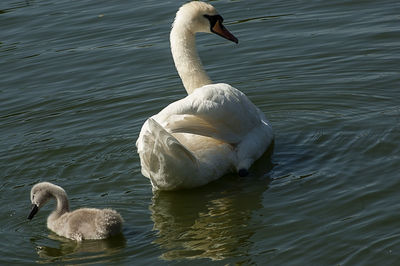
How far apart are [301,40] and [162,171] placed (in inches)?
202

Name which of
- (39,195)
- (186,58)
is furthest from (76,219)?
(186,58)

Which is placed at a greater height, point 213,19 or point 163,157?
point 213,19

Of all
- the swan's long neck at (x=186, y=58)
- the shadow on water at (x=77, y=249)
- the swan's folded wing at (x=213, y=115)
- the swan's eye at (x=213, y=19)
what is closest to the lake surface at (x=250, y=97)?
the shadow on water at (x=77, y=249)

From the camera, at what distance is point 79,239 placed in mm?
7094

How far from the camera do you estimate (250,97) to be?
33.9 feet

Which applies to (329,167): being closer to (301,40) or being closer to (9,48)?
(301,40)

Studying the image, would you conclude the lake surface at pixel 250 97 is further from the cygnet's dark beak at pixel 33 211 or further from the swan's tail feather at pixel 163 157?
the swan's tail feather at pixel 163 157

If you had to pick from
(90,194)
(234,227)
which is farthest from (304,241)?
(90,194)

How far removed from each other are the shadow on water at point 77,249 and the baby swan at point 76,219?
51 mm

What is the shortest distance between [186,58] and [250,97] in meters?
1.76

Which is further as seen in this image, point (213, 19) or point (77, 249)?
point (213, 19)

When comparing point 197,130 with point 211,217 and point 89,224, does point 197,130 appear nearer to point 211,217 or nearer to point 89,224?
point 211,217

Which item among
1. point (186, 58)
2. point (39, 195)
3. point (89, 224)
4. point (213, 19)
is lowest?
point (89, 224)

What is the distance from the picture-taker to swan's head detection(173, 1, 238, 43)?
8.78 meters
